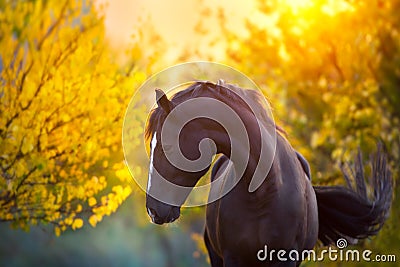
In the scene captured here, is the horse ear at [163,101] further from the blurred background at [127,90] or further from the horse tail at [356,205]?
the horse tail at [356,205]

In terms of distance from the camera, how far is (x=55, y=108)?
19.9 feet

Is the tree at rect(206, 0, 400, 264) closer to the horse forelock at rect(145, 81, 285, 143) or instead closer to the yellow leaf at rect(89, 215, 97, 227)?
the yellow leaf at rect(89, 215, 97, 227)

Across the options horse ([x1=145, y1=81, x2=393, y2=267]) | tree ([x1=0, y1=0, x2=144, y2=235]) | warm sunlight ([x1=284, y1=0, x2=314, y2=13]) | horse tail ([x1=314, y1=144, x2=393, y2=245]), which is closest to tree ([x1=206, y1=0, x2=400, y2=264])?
warm sunlight ([x1=284, y1=0, x2=314, y2=13])

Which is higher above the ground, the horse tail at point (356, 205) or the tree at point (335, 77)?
the tree at point (335, 77)

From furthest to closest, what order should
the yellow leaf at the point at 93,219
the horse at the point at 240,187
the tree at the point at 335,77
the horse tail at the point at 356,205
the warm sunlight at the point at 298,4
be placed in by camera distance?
the warm sunlight at the point at 298,4 → the tree at the point at 335,77 → the horse tail at the point at 356,205 → the yellow leaf at the point at 93,219 → the horse at the point at 240,187

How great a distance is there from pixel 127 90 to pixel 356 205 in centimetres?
250

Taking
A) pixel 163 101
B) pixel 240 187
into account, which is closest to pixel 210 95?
pixel 163 101

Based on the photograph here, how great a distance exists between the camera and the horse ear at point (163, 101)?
4531mm

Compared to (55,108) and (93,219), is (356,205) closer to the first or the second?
(93,219)

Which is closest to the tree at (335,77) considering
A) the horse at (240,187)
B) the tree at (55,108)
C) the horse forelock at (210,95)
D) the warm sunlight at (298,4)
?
the warm sunlight at (298,4)

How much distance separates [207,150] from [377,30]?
8672 millimetres

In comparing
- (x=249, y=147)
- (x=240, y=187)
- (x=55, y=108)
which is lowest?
(x=240, y=187)

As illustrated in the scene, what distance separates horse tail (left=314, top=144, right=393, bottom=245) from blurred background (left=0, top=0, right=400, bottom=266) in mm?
700

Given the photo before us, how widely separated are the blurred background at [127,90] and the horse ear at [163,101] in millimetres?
791
